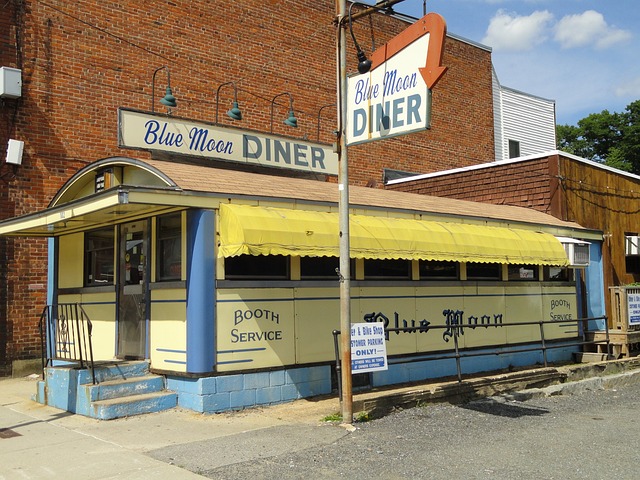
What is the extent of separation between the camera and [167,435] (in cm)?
804

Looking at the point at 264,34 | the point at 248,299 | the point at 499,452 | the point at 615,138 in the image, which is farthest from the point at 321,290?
the point at 615,138

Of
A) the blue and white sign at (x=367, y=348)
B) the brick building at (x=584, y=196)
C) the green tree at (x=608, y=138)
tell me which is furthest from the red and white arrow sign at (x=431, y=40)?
the green tree at (x=608, y=138)

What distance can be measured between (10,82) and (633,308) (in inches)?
558

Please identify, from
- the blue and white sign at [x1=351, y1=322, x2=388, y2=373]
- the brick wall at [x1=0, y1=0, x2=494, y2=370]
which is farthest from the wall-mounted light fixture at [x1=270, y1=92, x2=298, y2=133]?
the blue and white sign at [x1=351, y1=322, x2=388, y2=373]

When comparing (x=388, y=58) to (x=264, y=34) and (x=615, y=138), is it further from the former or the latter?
(x=615, y=138)

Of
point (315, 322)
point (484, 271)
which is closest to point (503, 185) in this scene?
point (484, 271)

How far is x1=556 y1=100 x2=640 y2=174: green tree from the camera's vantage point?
2170 inches

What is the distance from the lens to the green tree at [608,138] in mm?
55125

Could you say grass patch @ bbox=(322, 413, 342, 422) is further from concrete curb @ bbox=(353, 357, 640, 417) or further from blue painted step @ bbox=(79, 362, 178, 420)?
blue painted step @ bbox=(79, 362, 178, 420)

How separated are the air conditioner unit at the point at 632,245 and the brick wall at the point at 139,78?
7.03 m

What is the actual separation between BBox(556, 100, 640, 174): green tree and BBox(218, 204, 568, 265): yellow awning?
43626mm

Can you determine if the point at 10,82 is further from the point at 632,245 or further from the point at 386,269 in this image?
the point at 632,245

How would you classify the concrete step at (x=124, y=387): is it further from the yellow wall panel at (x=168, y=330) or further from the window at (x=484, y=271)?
the window at (x=484, y=271)

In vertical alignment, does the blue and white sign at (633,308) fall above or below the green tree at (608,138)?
below
